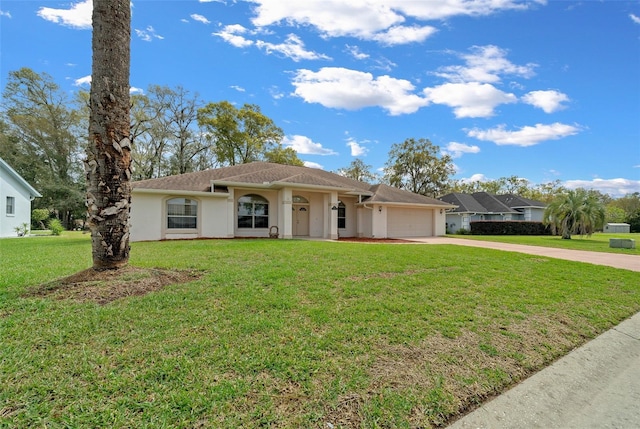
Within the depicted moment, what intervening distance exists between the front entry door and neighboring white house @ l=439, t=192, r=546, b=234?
61.1 ft

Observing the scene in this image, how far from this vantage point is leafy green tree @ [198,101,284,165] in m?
33.7

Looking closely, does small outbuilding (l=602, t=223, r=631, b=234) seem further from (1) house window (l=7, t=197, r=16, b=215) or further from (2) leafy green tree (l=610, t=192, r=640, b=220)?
(1) house window (l=7, t=197, r=16, b=215)

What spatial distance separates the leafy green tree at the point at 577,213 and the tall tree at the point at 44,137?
135 ft

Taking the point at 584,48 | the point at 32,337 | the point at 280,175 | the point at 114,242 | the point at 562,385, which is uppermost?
the point at 584,48

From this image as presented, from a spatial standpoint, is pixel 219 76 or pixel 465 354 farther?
pixel 219 76

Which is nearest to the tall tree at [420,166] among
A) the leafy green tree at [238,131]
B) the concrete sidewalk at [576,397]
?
the leafy green tree at [238,131]

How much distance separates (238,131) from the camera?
34031 mm

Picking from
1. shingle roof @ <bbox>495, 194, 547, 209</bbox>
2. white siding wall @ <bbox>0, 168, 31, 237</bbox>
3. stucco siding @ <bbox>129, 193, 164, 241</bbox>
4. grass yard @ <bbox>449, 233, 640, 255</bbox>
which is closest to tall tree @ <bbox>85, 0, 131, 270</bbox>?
stucco siding @ <bbox>129, 193, 164, 241</bbox>

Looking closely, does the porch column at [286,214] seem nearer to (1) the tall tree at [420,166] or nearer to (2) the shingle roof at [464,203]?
(2) the shingle roof at [464,203]

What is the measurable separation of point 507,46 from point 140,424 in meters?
16.6

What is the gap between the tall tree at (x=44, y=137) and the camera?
96.8 ft

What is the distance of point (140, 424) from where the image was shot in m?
2.11

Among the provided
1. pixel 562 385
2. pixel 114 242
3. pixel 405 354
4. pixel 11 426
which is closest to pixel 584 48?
pixel 562 385

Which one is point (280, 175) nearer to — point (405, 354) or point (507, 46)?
point (507, 46)
